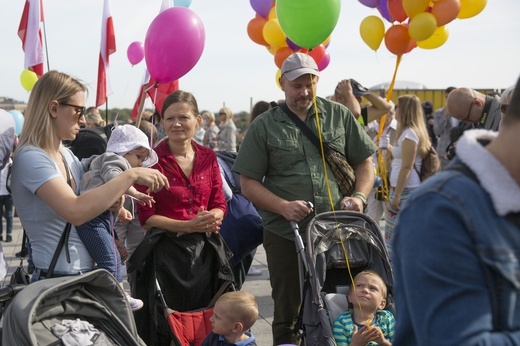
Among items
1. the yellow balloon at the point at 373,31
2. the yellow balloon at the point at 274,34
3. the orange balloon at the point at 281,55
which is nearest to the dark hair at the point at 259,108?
the orange balloon at the point at 281,55

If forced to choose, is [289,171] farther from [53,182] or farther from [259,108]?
[259,108]

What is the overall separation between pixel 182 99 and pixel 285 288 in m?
1.43

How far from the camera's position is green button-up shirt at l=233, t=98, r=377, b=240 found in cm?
449

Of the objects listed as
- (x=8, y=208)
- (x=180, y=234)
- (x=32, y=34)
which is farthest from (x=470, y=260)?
(x=8, y=208)

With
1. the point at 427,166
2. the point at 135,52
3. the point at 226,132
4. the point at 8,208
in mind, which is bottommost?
the point at 8,208

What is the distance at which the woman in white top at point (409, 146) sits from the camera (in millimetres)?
6824

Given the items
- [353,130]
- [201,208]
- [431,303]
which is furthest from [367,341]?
[431,303]

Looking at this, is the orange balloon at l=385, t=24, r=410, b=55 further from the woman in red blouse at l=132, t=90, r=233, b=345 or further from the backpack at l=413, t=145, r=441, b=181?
the woman in red blouse at l=132, t=90, r=233, b=345

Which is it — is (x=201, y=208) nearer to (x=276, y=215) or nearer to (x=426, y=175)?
(x=276, y=215)

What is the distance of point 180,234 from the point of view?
13.9ft

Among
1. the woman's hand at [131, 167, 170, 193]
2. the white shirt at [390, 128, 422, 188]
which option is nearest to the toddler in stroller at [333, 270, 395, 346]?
the woman's hand at [131, 167, 170, 193]

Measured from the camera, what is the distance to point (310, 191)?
14.7 ft

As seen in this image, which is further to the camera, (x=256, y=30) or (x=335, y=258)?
(x=256, y=30)

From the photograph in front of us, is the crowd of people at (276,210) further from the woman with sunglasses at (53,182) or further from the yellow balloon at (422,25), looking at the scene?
the yellow balloon at (422,25)
